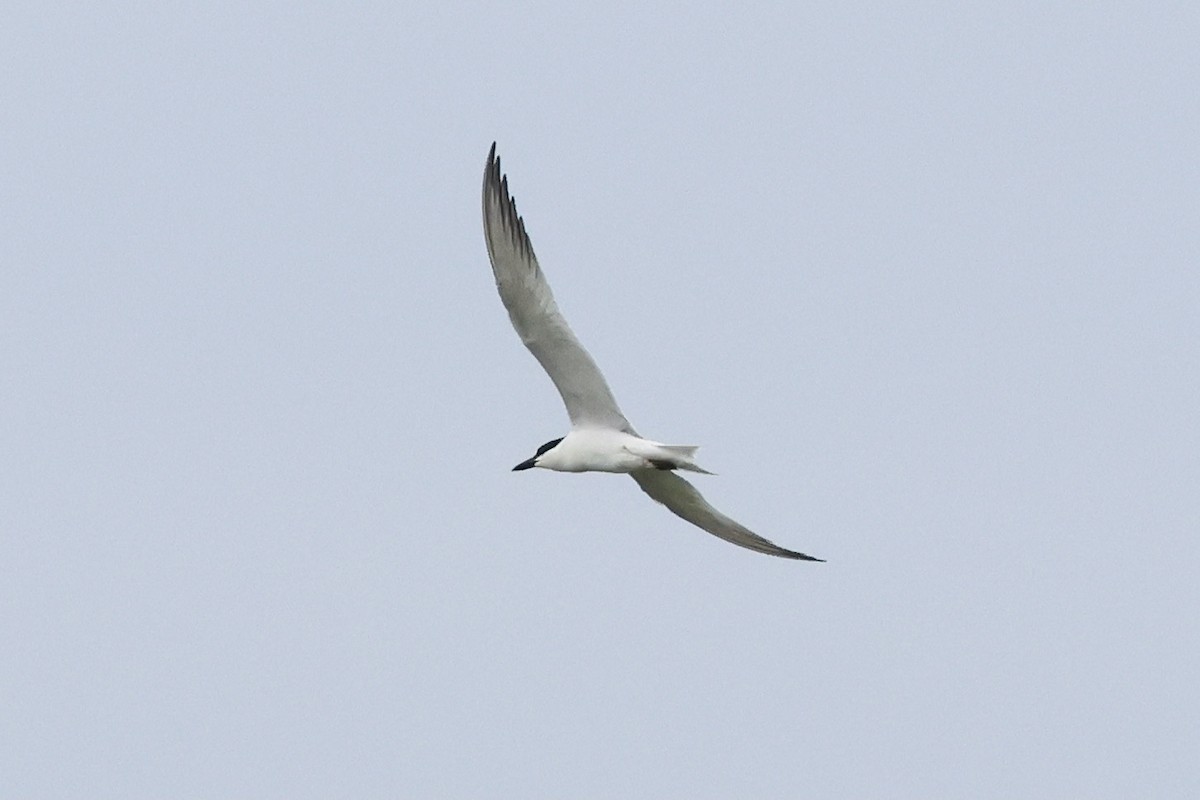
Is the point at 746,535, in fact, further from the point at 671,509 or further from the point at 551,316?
the point at 551,316

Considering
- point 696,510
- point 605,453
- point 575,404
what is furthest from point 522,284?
point 696,510

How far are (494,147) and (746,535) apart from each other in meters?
4.45

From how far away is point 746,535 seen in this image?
1819 centimetres

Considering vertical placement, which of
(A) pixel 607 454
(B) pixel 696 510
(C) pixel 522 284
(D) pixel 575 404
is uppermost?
(C) pixel 522 284

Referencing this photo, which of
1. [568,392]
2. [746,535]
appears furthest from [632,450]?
[746,535]

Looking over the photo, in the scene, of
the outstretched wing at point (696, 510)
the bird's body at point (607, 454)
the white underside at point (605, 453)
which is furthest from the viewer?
the outstretched wing at point (696, 510)

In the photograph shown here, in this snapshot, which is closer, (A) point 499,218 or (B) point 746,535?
(A) point 499,218

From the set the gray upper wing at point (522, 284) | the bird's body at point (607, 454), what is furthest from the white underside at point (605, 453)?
the gray upper wing at point (522, 284)

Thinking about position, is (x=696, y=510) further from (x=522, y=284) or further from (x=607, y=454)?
(x=522, y=284)

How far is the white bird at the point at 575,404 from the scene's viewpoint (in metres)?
15.9

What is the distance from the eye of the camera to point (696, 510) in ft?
59.7

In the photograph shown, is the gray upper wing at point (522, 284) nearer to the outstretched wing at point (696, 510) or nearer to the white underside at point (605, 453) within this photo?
the white underside at point (605, 453)

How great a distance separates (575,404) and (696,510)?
74.3 inches

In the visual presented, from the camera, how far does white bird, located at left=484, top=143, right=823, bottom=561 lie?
1588cm
